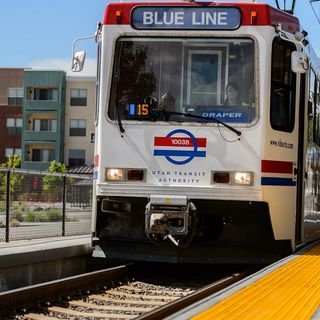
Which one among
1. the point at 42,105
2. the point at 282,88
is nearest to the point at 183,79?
the point at 282,88

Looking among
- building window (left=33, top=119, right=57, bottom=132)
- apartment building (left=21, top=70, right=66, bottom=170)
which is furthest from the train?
building window (left=33, top=119, right=57, bottom=132)

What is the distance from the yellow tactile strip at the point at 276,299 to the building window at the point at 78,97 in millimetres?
57503

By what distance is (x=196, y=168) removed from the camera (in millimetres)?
8750

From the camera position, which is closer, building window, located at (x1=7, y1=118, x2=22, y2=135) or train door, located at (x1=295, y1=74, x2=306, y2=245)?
train door, located at (x1=295, y1=74, x2=306, y2=245)

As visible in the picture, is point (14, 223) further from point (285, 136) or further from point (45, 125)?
point (45, 125)

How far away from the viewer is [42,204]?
Result: 495 inches

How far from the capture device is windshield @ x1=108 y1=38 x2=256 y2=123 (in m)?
8.87

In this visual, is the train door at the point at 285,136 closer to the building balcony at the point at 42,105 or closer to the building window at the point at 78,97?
the building window at the point at 78,97

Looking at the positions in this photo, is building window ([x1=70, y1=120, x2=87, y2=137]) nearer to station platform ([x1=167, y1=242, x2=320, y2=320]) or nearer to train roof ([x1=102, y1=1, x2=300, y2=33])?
train roof ([x1=102, y1=1, x2=300, y2=33])

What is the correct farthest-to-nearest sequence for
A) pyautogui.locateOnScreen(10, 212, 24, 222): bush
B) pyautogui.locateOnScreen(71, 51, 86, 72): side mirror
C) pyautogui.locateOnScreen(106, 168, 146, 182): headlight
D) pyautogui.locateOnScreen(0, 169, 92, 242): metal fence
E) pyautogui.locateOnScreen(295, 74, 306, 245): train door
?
pyautogui.locateOnScreen(10, 212, 24, 222): bush < pyautogui.locateOnScreen(0, 169, 92, 242): metal fence < pyautogui.locateOnScreen(295, 74, 306, 245): train door < pyautogui.locateOnScreen(71, 51, 86, 72): side mirror < pyautogui.locateOnScreen(106, 168, 146, 182): headlight

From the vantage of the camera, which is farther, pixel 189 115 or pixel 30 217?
pixel 30 217

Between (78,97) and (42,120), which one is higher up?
(78,97)

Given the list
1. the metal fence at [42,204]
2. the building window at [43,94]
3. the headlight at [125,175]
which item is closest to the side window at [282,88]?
the headlight at [125,175]

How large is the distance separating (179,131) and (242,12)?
6.01 ft
